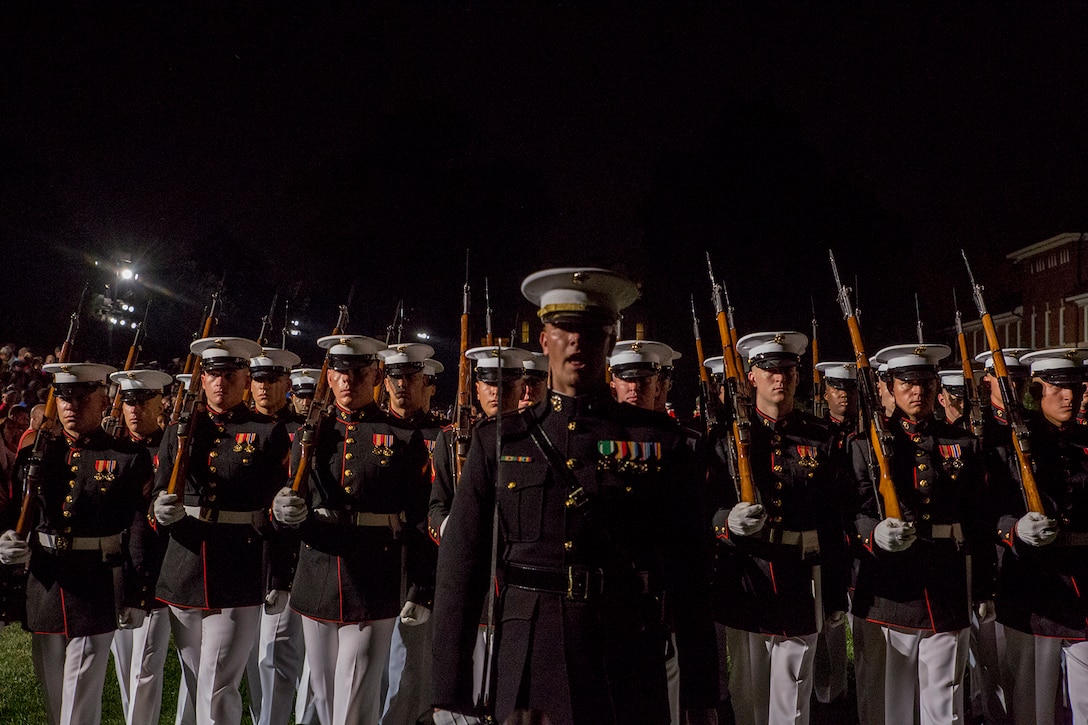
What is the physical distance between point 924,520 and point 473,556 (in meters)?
3.85

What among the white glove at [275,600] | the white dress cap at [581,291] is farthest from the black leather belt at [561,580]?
the white glove at [275,600]

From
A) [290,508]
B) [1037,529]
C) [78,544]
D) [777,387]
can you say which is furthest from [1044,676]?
[78,544]

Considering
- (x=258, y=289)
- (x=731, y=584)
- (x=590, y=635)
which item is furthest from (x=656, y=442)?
(x=258, y=289)

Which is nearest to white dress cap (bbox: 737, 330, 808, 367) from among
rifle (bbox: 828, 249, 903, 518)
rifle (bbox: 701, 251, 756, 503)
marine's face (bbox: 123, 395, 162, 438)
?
rifle (bbox: 701, 251, 756, 503)

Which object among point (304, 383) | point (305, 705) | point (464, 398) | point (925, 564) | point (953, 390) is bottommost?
point (305, 705)

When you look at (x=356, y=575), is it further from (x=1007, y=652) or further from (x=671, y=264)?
(x=671, y=264)

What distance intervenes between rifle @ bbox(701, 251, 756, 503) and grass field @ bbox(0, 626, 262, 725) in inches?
176

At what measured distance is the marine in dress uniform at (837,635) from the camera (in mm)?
6324

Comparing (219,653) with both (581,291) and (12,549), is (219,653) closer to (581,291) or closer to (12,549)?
(12,549)

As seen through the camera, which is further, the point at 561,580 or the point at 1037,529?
the point at 1037,529

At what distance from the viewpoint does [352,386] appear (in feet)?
18.8

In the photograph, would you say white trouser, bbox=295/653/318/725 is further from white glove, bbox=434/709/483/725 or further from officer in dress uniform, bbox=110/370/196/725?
white glove, bbox=434/709/483/725

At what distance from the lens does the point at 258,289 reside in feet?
98.3

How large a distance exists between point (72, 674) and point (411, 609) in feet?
7.16
